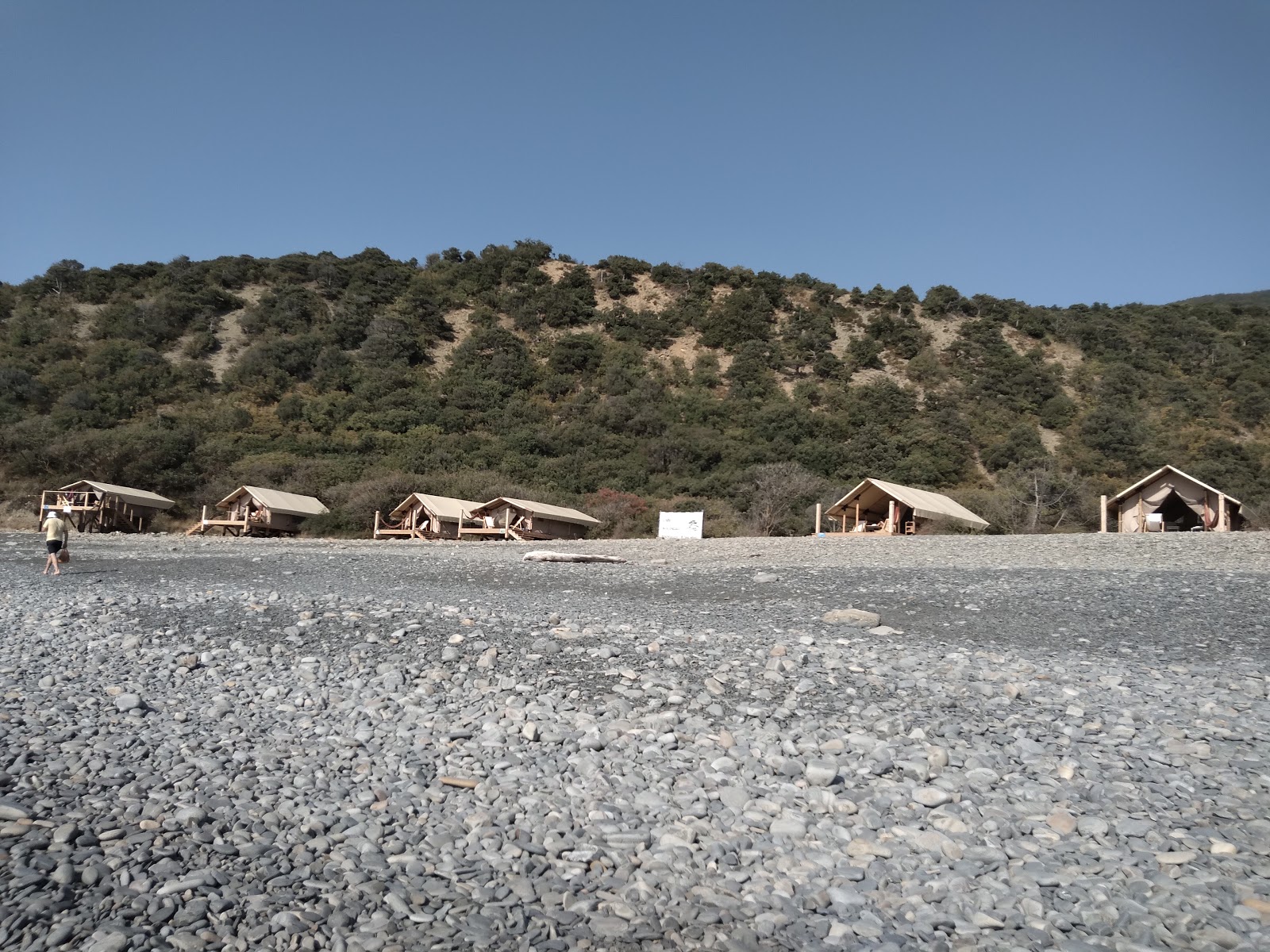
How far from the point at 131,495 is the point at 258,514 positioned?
5.20 m

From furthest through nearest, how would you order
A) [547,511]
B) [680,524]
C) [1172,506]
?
1. [547,511]
2. [680,524]
3. [1172,506]

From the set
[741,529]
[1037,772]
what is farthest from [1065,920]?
[741,529]

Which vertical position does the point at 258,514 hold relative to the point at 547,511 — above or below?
below

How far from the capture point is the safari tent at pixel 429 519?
32344 mm

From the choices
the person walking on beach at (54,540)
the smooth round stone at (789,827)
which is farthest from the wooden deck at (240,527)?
the smooth round stone at (789,827)

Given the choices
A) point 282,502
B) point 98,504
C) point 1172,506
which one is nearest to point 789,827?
point 1172,506

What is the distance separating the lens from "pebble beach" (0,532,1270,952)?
10.3 feet

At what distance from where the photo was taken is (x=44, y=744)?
4.63 meters

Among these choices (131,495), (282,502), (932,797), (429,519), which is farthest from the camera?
(282,502)

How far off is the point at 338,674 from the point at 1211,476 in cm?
4965

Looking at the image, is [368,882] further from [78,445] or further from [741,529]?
[78,445]

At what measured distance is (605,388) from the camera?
6228cm

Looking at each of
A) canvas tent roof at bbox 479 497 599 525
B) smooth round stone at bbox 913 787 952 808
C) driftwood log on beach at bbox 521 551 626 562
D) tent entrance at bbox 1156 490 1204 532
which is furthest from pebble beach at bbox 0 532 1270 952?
canvas tent roof at bbox 479 497 599 525

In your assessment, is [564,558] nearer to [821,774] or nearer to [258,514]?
[821,774]
